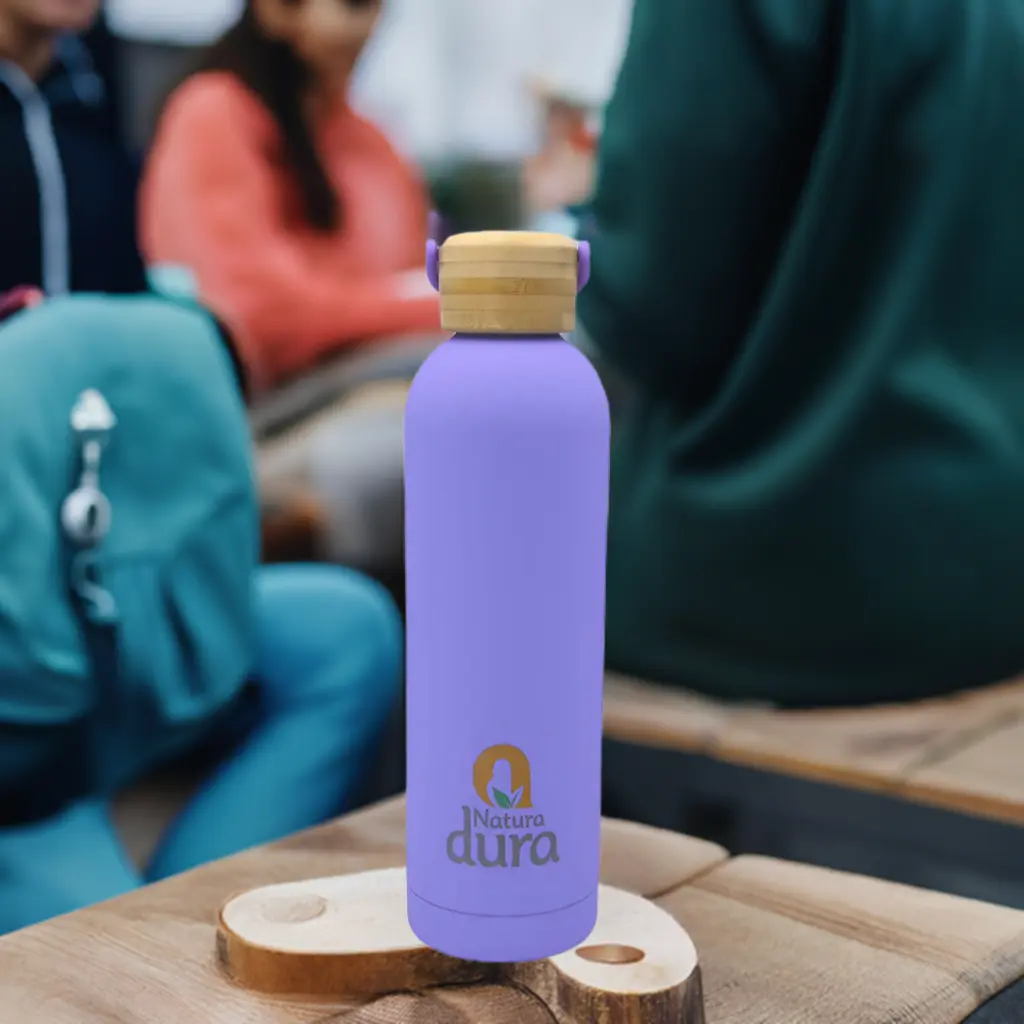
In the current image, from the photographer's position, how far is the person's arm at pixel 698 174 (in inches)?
45.8

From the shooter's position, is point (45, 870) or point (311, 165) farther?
point (311, 165)

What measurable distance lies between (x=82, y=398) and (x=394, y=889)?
0.46 metres

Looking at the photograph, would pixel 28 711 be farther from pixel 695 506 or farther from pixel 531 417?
pixel 695 506

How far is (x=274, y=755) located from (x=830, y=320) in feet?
2.12

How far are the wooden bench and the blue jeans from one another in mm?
259

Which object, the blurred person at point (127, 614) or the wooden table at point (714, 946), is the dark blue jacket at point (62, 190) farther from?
the wooden table at point (714, 946)

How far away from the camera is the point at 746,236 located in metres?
1.24

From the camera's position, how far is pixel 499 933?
2.06 feet

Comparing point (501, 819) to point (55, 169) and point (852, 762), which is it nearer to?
point (852, 762)

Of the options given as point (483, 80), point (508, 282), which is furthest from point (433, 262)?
point (483, 80)

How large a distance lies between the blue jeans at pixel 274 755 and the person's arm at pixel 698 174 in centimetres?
38

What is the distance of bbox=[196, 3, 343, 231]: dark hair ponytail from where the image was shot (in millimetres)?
2199

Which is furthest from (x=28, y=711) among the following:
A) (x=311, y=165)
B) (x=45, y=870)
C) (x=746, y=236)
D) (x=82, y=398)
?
(x=311, y=165)

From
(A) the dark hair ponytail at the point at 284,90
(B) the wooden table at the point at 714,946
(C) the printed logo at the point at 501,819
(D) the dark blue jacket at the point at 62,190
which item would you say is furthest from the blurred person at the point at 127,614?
(A) the dark hair ponytail at the point at 284,90
